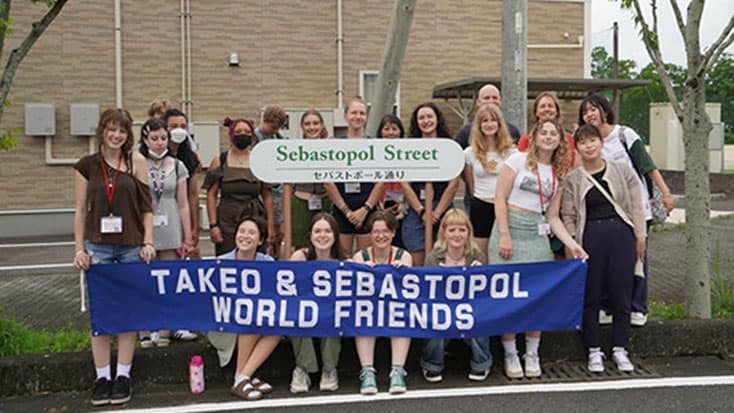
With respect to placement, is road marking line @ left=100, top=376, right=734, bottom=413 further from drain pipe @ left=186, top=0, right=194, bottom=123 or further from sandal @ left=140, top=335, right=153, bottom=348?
drain pipe @ left=186, top=0, right=194, bottom=123

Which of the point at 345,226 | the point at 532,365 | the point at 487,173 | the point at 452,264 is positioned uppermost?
the point at 487,173

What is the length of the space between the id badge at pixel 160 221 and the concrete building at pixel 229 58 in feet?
29.6

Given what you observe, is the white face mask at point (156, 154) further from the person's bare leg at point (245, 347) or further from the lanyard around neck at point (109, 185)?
the person's bare leg at point (245, 347)

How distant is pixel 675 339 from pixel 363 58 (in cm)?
1071

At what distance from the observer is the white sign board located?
16.5 feet

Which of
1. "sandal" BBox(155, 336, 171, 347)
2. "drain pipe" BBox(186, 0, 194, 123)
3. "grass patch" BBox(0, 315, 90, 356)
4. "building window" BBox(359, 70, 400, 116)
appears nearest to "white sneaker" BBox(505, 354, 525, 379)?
"sandal" BBox(155, 336, 171, 347)

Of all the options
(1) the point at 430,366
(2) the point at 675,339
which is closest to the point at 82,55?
(1) the point at 430,366

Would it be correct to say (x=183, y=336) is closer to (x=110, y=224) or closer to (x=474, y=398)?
(x=110, y=224)

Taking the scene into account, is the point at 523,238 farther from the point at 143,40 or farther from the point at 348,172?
the point at 143,40

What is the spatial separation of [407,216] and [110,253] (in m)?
2.27

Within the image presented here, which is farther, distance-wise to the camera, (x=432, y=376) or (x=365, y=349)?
(x=432, y=376)

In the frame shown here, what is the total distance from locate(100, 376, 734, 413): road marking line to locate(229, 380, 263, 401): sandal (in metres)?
0.05

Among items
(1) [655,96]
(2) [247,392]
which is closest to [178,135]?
(2) [247,392]

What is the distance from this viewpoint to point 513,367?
16.3 ft
